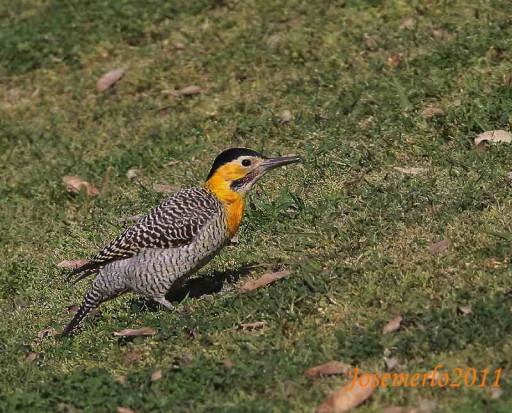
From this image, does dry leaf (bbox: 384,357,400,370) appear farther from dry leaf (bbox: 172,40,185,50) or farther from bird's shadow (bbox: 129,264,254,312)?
dry leaf (bbox: 172,40,185,50)

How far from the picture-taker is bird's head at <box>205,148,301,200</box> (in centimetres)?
965

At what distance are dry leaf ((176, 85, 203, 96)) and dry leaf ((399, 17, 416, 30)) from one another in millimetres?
2618

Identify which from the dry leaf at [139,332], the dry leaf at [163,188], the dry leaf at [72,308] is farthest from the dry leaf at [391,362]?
the dry leaf at [163,188]

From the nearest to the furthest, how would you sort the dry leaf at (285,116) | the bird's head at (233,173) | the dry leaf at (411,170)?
1. the bird's head at (233,173)
2. the dry leaf at (411,170)
3. the dry leaf at (285,116)

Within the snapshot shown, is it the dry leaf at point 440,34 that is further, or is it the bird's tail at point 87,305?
the dry leaf at point 440,34

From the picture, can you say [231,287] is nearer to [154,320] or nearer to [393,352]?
[154,320]

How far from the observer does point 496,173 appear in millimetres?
10156

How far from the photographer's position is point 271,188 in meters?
11.3

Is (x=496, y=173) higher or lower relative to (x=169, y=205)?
lower

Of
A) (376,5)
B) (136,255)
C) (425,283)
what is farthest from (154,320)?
(376,5)

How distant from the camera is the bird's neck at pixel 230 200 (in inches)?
376

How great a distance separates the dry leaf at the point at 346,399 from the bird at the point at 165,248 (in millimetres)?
2533

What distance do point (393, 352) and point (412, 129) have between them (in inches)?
175

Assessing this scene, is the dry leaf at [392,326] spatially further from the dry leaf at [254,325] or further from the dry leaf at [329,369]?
the dry leaf at [254,325]
